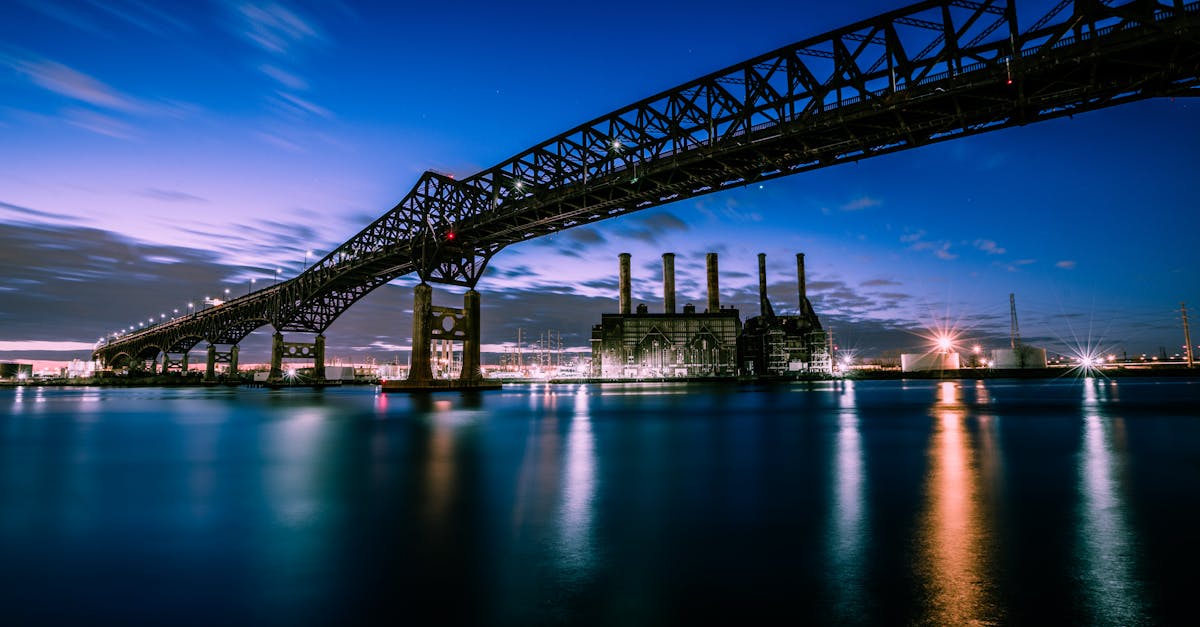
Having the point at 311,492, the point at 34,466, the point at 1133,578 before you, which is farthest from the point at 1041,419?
the point at 34,466

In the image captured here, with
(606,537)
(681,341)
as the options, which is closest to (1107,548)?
(606,537)

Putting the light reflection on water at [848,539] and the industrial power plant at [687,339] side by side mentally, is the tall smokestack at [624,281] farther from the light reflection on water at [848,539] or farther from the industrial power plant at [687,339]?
the light reflection on water at [848,539]

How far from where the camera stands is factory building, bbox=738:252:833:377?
383ft

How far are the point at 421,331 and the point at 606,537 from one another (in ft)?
142

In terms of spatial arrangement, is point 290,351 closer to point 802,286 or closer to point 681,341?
point 681,341

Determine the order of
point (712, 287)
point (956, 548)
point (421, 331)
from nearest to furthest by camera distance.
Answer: point (956, 548) → point (421, 331) → point (712, 287)

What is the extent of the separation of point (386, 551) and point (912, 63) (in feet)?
85.7

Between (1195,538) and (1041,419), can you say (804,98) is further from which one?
(1195,538)

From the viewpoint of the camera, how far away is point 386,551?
5730 mm

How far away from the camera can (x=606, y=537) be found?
6.29 metres

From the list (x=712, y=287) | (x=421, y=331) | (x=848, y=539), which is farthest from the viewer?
(x=712, y=287)

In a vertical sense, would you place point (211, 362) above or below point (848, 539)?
above

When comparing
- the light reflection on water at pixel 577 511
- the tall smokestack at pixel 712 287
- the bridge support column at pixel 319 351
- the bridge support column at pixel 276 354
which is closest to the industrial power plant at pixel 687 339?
the tall smokestack at pixel 712 287

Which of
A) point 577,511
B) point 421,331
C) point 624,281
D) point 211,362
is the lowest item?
point 577,511
